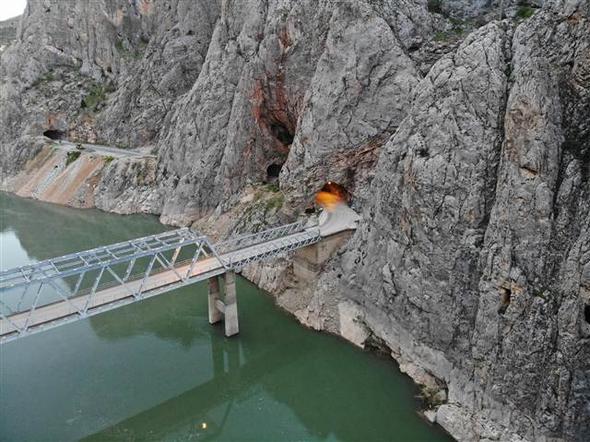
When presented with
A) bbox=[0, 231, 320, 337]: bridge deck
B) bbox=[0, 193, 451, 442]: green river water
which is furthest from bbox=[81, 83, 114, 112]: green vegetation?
bbox=[0, 231, 320, 337]: bridge deck

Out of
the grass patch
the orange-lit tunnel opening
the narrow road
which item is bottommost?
the narrow road

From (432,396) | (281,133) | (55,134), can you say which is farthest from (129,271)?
(55,134)

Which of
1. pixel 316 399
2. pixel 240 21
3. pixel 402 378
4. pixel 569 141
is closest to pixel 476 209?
pixel 569 141

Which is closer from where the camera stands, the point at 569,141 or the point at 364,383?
the point at 569,141

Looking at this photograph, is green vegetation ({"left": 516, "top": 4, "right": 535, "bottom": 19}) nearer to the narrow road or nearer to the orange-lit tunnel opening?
the orange-lit tunnel opening

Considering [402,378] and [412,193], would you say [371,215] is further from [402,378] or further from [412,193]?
[402,378]
